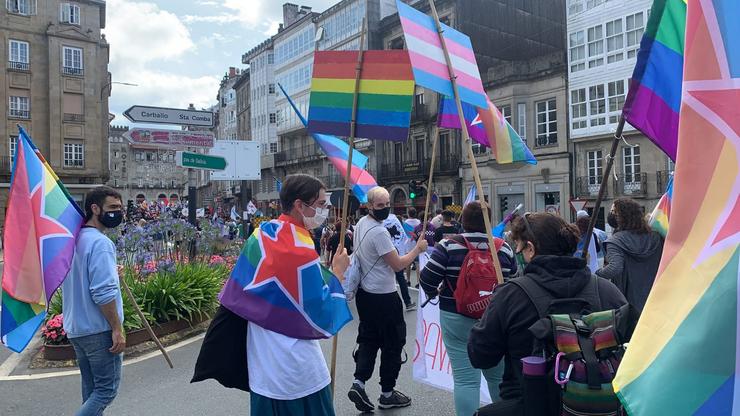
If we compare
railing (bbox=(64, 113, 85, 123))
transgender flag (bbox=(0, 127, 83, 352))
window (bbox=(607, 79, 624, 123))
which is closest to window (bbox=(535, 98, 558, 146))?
window (bbox=(607, 79, 624, 123))

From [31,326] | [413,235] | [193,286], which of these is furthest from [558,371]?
[413,235]

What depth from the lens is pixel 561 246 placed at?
261 centimetres

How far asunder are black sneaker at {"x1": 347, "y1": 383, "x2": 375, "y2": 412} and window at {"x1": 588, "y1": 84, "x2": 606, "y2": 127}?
2411cm

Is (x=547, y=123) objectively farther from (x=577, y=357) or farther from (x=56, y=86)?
(x=56, y=86)

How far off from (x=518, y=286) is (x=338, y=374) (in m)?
3.78

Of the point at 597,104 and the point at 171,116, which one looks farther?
the point at 597,104

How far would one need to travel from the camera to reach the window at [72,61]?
141ft

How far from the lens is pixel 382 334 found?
4.78 metres

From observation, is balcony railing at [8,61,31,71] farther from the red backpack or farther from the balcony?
the red backpack

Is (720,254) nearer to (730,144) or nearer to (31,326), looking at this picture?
(730,144)

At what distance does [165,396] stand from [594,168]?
24.8m

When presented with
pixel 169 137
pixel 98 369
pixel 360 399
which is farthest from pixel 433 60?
pixel 169 137

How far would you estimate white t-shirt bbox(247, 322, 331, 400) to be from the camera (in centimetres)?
274

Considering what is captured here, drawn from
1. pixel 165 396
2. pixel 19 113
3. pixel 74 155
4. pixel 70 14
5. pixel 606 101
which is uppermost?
pixel 70 14
